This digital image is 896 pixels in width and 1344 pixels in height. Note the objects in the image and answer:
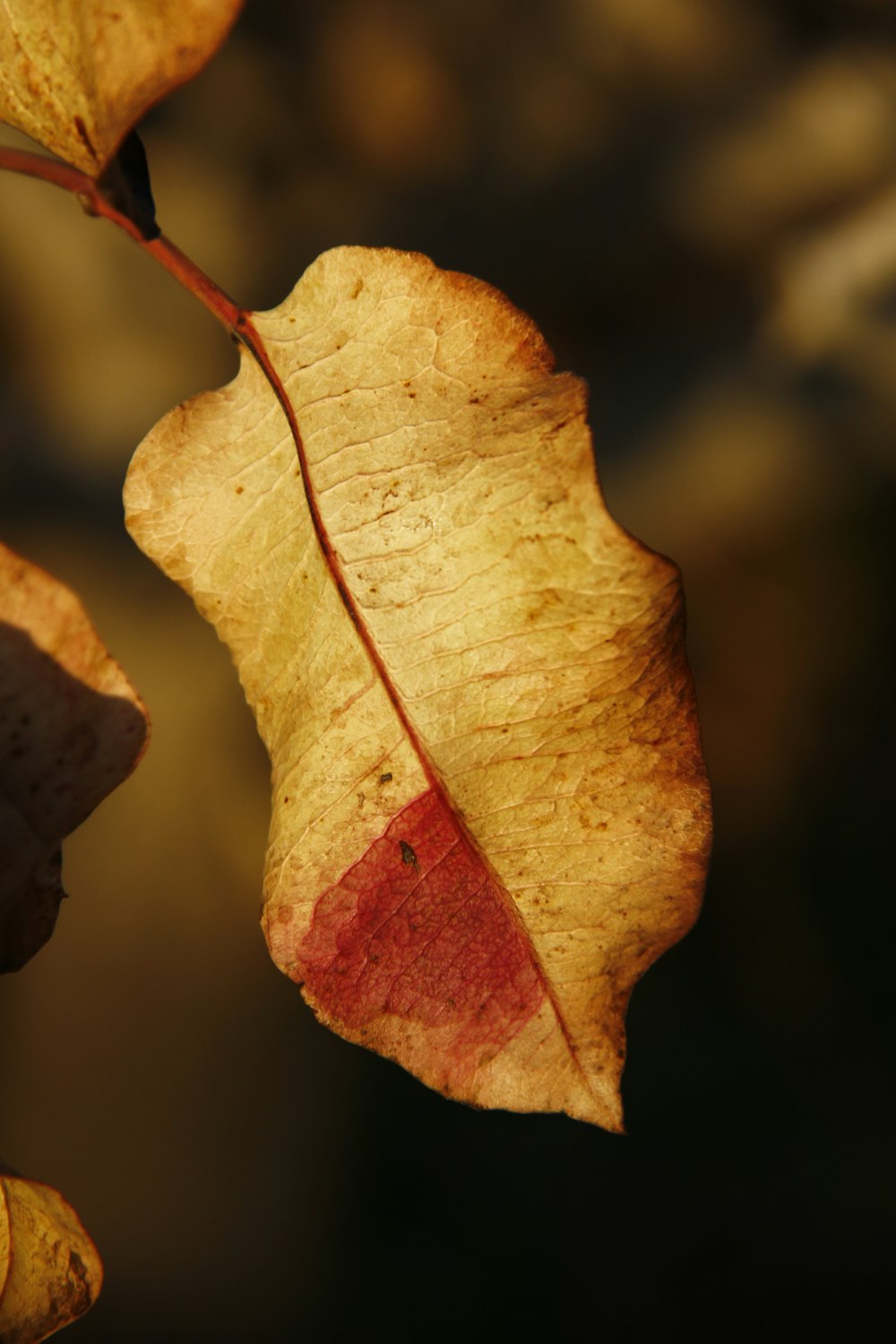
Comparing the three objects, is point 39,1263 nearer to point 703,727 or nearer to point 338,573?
point 338,573

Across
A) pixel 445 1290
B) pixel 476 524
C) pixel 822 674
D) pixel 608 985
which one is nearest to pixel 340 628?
pixel 476 524

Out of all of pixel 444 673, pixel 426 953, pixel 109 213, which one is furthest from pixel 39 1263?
pixel 109 213

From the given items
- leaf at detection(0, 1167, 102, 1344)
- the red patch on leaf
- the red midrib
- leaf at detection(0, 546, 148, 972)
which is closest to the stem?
the red midrib

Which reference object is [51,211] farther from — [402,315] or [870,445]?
[870,445]

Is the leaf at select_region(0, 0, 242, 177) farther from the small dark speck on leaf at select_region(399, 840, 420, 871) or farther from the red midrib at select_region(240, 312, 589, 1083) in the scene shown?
the small dark speck on leaf at select_region(399, 840, 420, 871)

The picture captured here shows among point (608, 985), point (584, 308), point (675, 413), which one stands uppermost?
point (584, 308)

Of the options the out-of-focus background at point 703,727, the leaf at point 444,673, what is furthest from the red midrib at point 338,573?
the out-of-focus background at point 703,727
